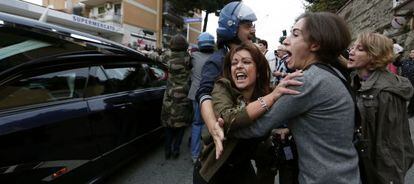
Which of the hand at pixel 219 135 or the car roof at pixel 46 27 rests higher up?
the car roof at pixel 46 27

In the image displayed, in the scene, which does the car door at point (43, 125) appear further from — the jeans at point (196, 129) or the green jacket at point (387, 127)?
the green jacket at point (387, 127)

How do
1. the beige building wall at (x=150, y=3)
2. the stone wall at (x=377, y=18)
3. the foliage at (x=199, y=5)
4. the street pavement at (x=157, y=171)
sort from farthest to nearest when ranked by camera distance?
the beige building wall at (x=150, y=3) → the foliage at (x=199, y=5) → the stone wall at (x=377, y=18) → the street pavement at (x=157, y=171)

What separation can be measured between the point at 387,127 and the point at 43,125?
2.21 m

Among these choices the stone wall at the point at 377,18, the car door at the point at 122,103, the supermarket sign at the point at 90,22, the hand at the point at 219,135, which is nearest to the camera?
the hand at the point at 219,135

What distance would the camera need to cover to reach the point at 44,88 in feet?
7.50

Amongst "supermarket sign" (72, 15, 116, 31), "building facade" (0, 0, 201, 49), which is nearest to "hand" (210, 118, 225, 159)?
"building facade" (0, 0, 201, 49)

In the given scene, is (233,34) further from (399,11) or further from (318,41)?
(399,11)

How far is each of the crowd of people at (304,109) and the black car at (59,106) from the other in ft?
3.61

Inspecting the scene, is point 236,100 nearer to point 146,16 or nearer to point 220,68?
point 220,68

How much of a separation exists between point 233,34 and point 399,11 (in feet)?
32.7

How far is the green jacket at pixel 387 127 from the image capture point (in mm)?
1813

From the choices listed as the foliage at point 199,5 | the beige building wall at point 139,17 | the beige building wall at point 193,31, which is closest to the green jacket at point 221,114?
the foliage at point 199,5

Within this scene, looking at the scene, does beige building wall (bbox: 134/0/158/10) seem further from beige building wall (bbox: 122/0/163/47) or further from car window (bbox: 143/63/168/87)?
car window (bbox: 143/63/168/87)

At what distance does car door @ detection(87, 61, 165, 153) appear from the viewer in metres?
2.75
